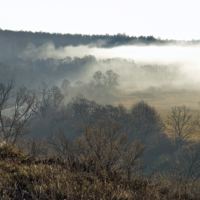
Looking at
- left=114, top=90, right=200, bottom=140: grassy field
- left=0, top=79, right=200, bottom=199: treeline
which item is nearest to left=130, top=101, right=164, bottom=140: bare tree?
left=0, top=79, right=200, bottom=199: treeline

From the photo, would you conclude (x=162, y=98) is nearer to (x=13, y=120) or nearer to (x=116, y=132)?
(x=116, y=132)

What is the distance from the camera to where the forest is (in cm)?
585

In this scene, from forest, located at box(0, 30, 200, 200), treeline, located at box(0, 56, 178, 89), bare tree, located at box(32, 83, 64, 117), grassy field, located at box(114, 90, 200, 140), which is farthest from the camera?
treeline, located at box(0, 56, 178, 89)

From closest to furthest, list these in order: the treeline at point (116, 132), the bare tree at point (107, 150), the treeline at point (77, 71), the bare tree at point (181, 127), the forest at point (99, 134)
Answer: the forest at point (99, 134) → the bare tree at point (107, 150) → the treeline at point (116, 132) → the bare tree at point (181, 127) → the treeline at point (77, 71)

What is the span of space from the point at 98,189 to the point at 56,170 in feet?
4.98

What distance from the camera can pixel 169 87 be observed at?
Answer: 126 meters

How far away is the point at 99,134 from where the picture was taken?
27.8 m

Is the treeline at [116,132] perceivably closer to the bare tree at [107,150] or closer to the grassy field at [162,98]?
the bare tree at [107,150]

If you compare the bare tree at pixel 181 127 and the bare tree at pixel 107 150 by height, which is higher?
the bare tree at pixel 107 150

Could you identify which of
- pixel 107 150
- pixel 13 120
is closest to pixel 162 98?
pixel 107 150

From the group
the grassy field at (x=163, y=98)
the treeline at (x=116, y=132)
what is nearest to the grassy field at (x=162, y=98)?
the grassy field at (x=163, y=98)

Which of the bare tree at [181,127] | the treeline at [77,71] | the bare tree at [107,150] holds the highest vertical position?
the treeline at [77,71]

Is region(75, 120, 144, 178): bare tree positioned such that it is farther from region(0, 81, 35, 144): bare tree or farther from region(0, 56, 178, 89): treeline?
region(0, 56, 178, 89): treeline

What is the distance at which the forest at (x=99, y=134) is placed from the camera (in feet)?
19.2
